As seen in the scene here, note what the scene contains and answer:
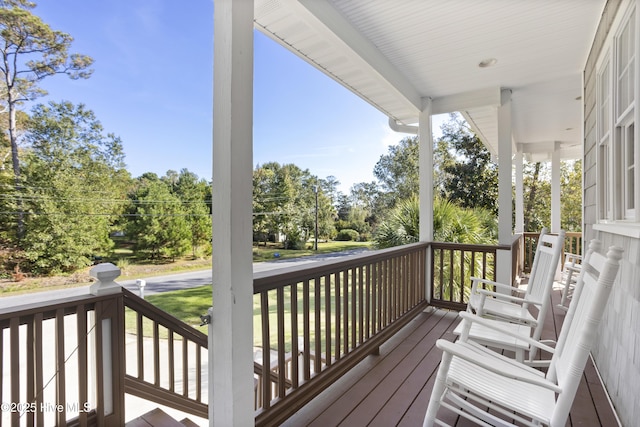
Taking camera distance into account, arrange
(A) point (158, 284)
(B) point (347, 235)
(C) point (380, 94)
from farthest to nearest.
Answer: (B) point (347, 235) → (C) point (380, 94) → (A) point (158, 284)

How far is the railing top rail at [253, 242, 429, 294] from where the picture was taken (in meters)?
1.70

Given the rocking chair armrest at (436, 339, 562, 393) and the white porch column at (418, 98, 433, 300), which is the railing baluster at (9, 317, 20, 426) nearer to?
the rocking chair armrest at (436, 339, 562, 393)

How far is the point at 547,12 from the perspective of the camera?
2.49 meters

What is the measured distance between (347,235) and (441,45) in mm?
10839

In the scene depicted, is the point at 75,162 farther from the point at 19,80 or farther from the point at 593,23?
the point at 593,23

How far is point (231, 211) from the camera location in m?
1.42

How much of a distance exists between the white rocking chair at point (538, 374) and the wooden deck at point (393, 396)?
0.47m

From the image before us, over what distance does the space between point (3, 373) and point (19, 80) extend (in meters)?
1.75

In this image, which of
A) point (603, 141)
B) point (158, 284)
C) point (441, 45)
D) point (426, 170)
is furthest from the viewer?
point (426, 170)

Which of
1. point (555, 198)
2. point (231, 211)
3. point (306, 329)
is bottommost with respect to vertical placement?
point (306, 329)

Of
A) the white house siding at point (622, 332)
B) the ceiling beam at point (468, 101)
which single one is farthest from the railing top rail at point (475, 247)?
the ceiling beam at point (468, 101)

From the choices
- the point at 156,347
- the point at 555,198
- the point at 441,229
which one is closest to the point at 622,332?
the point at 156,347

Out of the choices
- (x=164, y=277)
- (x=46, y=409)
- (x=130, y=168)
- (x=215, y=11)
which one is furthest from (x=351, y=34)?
(x=46, y=409)

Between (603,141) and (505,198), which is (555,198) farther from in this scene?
(603,141)
